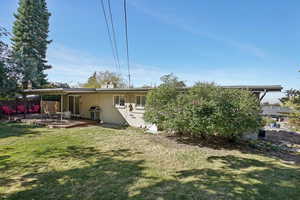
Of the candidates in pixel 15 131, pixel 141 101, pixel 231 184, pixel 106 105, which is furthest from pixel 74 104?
pixel 231 184

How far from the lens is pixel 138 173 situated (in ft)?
12.0

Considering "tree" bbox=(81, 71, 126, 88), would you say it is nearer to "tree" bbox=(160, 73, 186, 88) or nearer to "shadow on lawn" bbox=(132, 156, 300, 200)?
"tree" bbox=(160, 73, 186, 88)

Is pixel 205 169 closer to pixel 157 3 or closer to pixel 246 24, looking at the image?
pixel 157 3

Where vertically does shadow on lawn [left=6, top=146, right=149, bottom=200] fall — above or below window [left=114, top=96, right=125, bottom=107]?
below

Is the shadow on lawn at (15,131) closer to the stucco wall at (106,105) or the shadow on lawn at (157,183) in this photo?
the stucco wall at (106,105)

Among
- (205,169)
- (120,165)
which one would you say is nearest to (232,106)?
(205,169)

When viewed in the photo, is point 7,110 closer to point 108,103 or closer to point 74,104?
point 74,104

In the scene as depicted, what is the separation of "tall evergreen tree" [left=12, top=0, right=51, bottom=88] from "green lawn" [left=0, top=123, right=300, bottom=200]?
18.5 m

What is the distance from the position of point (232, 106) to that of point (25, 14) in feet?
89.0

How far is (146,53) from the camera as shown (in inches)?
686

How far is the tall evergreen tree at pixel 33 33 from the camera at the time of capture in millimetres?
19594

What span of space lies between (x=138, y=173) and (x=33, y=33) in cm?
2531

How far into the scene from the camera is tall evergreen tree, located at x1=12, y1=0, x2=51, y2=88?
19.6 m

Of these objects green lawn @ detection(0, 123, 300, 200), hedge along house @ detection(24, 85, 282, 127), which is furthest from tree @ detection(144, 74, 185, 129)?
green lawn @ detection(0, 123, 300, 200)
